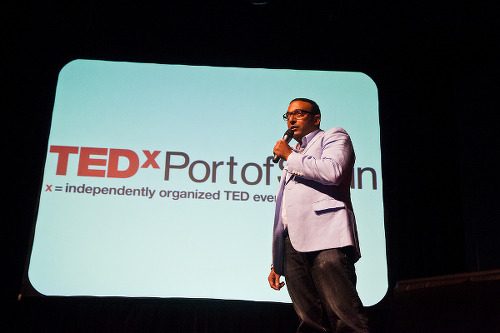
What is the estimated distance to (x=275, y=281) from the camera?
262cm

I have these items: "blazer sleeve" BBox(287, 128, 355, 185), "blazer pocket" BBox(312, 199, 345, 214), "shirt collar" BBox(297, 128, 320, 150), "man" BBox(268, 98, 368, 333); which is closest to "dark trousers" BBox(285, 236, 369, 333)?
"man" BBox(268, 98, 368, 333)

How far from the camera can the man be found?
224 cm

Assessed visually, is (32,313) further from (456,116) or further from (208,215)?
(456,116)

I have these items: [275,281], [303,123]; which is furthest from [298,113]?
[275,281]

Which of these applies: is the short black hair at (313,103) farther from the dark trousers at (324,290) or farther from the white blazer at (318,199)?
the dark trousers at (324,290)

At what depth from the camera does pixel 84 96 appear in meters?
3.02

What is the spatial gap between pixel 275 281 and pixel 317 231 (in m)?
0.35

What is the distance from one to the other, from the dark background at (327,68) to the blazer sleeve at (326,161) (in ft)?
1.62

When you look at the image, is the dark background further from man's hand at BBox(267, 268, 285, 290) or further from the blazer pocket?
the blazer pocket

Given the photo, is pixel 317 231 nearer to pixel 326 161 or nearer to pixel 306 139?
pixel 326 161

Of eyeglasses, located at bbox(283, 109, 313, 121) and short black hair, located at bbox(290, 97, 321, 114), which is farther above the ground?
short black hair, located at bbox(290, 97, 321, 114)

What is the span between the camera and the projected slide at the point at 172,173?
2703 mm

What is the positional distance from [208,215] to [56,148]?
0.77 metres

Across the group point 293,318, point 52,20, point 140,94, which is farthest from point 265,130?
point 52,20
